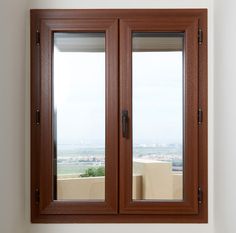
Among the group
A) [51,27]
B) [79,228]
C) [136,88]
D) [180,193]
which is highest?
[51,27]

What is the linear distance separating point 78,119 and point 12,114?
0.49m

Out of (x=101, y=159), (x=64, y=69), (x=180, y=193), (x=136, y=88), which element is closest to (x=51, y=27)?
(x=64, y=69)

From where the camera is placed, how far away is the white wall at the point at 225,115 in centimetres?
262

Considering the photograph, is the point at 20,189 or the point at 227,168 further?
the point at 20,189

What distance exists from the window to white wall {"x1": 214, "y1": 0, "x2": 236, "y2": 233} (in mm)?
180

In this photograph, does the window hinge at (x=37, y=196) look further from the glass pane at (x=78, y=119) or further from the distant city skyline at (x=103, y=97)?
the distant city skyline at (x=103, y=97)

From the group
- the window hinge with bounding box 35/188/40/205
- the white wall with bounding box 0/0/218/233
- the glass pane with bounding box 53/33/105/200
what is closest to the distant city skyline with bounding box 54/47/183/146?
the glass pane with bounding box 53/33/105/200

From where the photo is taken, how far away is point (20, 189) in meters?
3.09

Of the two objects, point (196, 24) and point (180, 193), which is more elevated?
point (196, 24)

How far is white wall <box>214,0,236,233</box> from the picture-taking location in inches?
103

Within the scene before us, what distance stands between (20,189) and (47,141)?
1.17ft

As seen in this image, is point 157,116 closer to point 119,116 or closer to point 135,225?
point 119,116

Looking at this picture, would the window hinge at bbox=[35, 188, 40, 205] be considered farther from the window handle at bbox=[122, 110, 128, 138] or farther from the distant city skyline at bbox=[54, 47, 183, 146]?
the window handle at bbox=[122, 110, 128, 138]

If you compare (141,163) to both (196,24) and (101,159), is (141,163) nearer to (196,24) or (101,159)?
(101,159)
